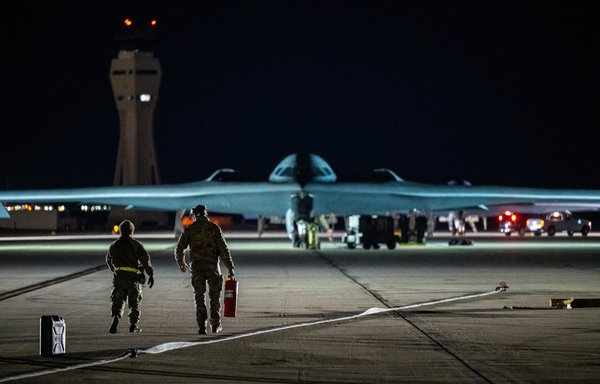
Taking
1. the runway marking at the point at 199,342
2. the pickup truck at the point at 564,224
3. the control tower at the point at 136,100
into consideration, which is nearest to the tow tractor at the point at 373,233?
the pickup truck at the point at 564,224

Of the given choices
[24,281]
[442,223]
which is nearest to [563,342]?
[24,281]

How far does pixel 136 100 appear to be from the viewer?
115812mm

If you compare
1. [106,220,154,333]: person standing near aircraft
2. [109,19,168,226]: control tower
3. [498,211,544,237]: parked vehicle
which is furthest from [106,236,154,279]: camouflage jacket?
[109,19,168,226]: control tower

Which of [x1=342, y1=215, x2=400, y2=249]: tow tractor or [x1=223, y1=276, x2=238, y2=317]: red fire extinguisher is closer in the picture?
[x1=223, y1=276, x2=238, y2=317]: red fire extinguisher

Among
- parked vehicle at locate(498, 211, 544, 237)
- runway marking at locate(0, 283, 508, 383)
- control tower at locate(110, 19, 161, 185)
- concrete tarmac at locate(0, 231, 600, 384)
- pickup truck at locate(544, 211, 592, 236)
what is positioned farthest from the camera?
control tower at locate(110, 19, 161, 185)

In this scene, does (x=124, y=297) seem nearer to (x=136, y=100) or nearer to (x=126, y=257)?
(x=126, y=257)

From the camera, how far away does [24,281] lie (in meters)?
23.1

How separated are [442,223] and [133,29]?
128ft

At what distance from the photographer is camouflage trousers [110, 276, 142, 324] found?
13.6 m

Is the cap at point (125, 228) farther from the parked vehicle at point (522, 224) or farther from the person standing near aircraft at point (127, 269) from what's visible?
the parked vehicle at point (522, 224)

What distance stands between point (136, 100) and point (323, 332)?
105 m

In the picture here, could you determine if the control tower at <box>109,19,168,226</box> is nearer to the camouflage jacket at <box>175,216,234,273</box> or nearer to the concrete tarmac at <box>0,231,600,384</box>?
the concrete tarmac at <box>0,231,600,384</box>

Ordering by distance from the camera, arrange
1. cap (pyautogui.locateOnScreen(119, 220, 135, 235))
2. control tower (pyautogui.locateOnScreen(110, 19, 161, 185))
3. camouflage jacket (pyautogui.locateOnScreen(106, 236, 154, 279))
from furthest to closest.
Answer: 1. control tower (pyautogui.locateOnScreen(110, 19, 161, 185))
2. cap (pyautogui.locateOnScreen(119, 220, 135, 235))
3. camouflage jacket (pyautogui.locateOnScreen(106, 236, 154, 279))

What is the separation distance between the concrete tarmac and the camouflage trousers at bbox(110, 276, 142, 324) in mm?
260
